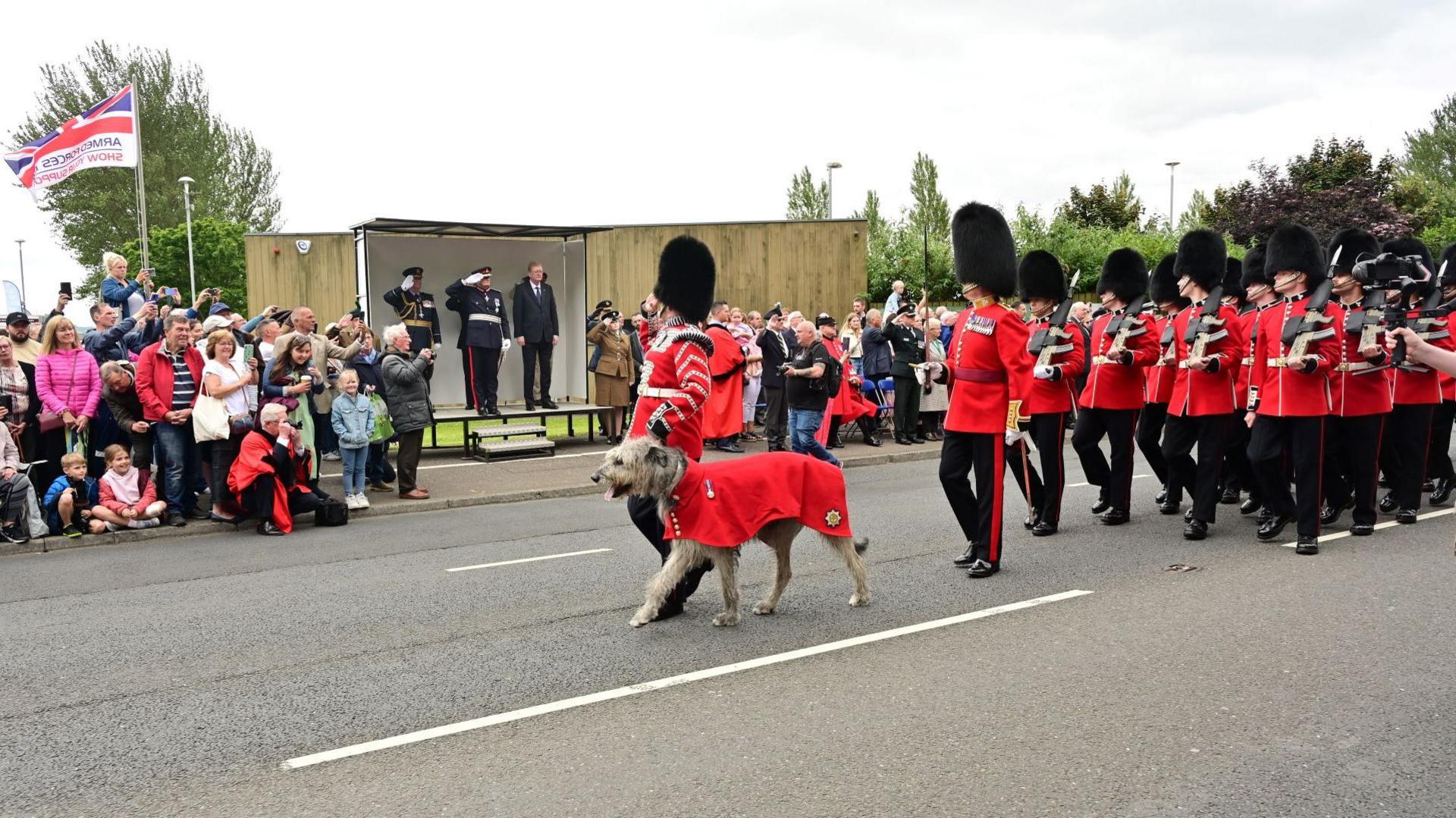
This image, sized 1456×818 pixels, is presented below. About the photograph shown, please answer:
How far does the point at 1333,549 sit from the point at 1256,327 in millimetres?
1832

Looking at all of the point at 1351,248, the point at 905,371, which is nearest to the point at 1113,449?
the point at 1351,248

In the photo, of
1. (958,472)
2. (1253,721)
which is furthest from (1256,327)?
(1253,721)

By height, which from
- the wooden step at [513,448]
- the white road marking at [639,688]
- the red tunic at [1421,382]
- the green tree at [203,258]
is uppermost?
the green tree at [203,258]

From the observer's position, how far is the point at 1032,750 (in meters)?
4.54

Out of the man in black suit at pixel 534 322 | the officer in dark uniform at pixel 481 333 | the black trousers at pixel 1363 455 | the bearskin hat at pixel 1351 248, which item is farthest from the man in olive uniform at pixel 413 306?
the black trousers at pixel 1363 455

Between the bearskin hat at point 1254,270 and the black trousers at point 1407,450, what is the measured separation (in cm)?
160

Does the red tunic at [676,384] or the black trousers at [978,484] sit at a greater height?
the red tunic at [676,384]

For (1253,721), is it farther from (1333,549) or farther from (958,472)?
(1333,549)

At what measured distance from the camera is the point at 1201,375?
375 inches

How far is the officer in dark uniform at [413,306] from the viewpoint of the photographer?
51.7 feet

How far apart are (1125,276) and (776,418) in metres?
6.49

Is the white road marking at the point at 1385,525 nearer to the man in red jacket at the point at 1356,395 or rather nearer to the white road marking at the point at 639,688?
the man in red jacket at the point at 1356,395

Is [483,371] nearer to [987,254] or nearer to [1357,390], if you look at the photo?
[987,254]

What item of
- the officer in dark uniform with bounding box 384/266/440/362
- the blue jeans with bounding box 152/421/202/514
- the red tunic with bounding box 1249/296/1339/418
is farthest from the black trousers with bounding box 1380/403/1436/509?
the officer in dark uniform with bounding box 384/266/440/362
